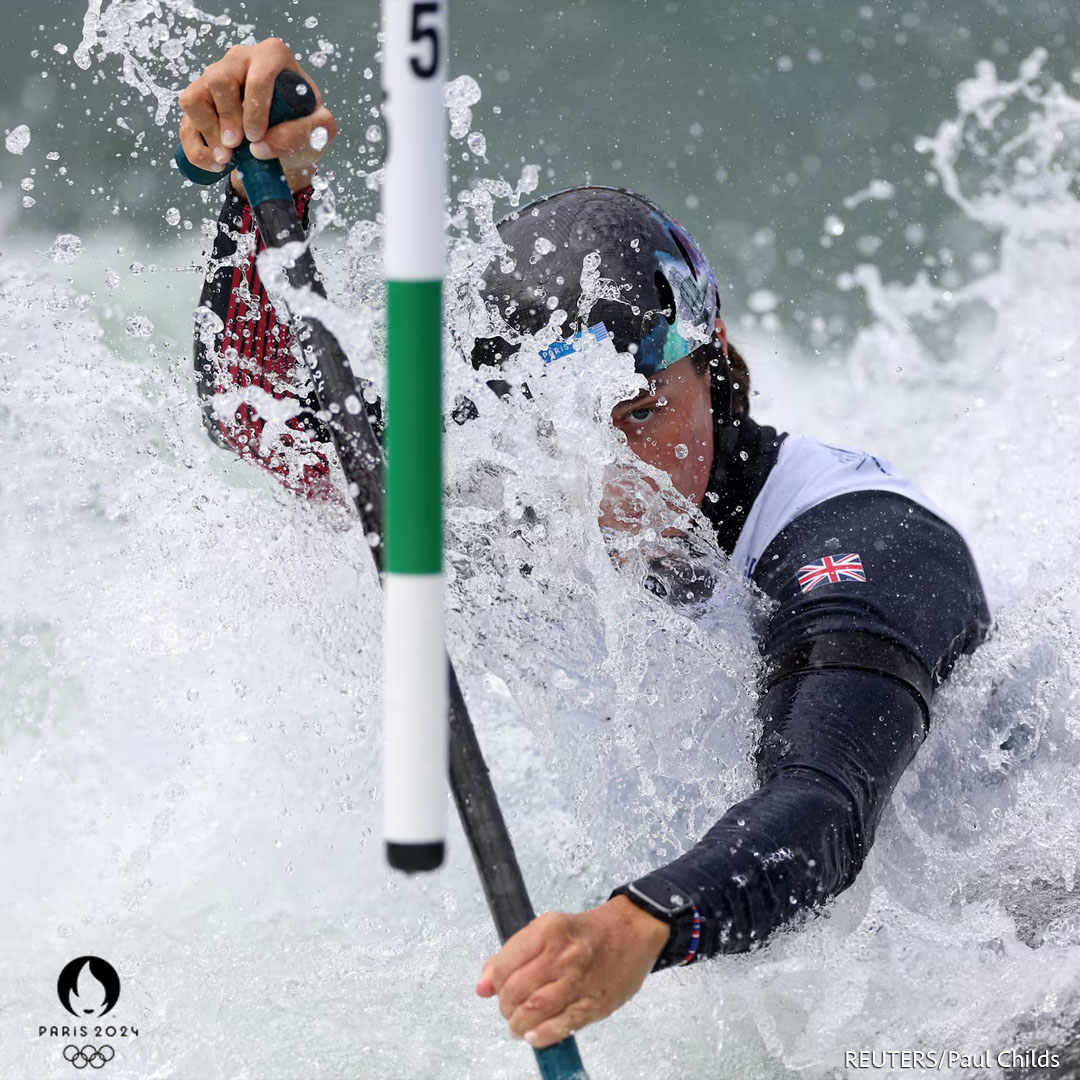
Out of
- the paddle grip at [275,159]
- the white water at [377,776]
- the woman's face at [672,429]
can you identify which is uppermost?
the paddle grip at [275,159]

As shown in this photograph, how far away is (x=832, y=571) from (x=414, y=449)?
3.07 ft

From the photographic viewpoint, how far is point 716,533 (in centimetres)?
209

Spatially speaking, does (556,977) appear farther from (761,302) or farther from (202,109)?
(761,302)

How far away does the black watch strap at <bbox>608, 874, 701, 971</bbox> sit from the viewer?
50.3 inches

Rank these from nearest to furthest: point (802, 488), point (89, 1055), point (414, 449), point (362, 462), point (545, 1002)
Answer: point (414, 449)
point (545, 1002)
point (362, 462)
point (89, 1055)
point (802, 488)

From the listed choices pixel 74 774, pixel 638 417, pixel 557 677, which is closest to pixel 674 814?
pixel 557 677

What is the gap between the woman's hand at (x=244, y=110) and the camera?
148cm

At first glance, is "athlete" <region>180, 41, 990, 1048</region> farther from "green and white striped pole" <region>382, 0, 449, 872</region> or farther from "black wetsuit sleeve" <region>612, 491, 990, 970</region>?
"green and white striped pole" <region>382, 0, 449, 872</region>

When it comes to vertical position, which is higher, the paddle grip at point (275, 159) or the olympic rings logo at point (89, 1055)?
the paddle grip at point (275, 159)

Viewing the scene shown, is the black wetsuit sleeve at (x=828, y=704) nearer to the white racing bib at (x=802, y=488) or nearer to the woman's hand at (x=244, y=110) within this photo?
the white racing bib at (x=802, y=488)

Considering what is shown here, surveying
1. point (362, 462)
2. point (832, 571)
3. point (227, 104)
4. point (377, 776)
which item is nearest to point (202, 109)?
point (227, 104)

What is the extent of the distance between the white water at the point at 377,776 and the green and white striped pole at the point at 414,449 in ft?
2.42

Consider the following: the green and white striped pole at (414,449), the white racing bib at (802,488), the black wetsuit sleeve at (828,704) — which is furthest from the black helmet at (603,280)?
the green and white striped pole at (414,449)

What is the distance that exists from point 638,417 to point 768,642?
389mm
